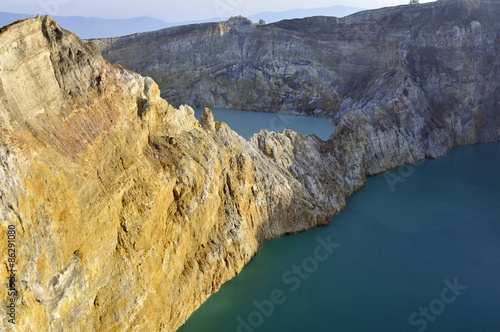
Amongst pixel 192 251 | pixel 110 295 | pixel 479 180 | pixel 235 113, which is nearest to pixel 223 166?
pixel 192 251

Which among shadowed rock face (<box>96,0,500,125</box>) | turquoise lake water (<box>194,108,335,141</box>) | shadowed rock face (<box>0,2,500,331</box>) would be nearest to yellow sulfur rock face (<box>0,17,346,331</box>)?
shadowed rock face (<box>0,2,500,331</box>)

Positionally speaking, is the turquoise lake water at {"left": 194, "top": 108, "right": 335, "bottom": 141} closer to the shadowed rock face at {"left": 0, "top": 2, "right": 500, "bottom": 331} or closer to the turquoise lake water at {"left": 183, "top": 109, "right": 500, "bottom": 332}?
the shadowed rock face at {"left": 0, "top": 2, "right": 500, "bottom": 331}

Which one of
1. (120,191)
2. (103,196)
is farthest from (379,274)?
(103,196)

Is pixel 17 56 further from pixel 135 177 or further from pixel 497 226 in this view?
pixel 497 226

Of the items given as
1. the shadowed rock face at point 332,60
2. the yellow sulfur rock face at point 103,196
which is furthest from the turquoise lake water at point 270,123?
the yellow sulfur rock face at point 103,196

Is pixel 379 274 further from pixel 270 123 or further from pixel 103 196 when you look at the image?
pixel 270 123

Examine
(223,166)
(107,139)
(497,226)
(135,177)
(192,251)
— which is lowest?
(497,226)
